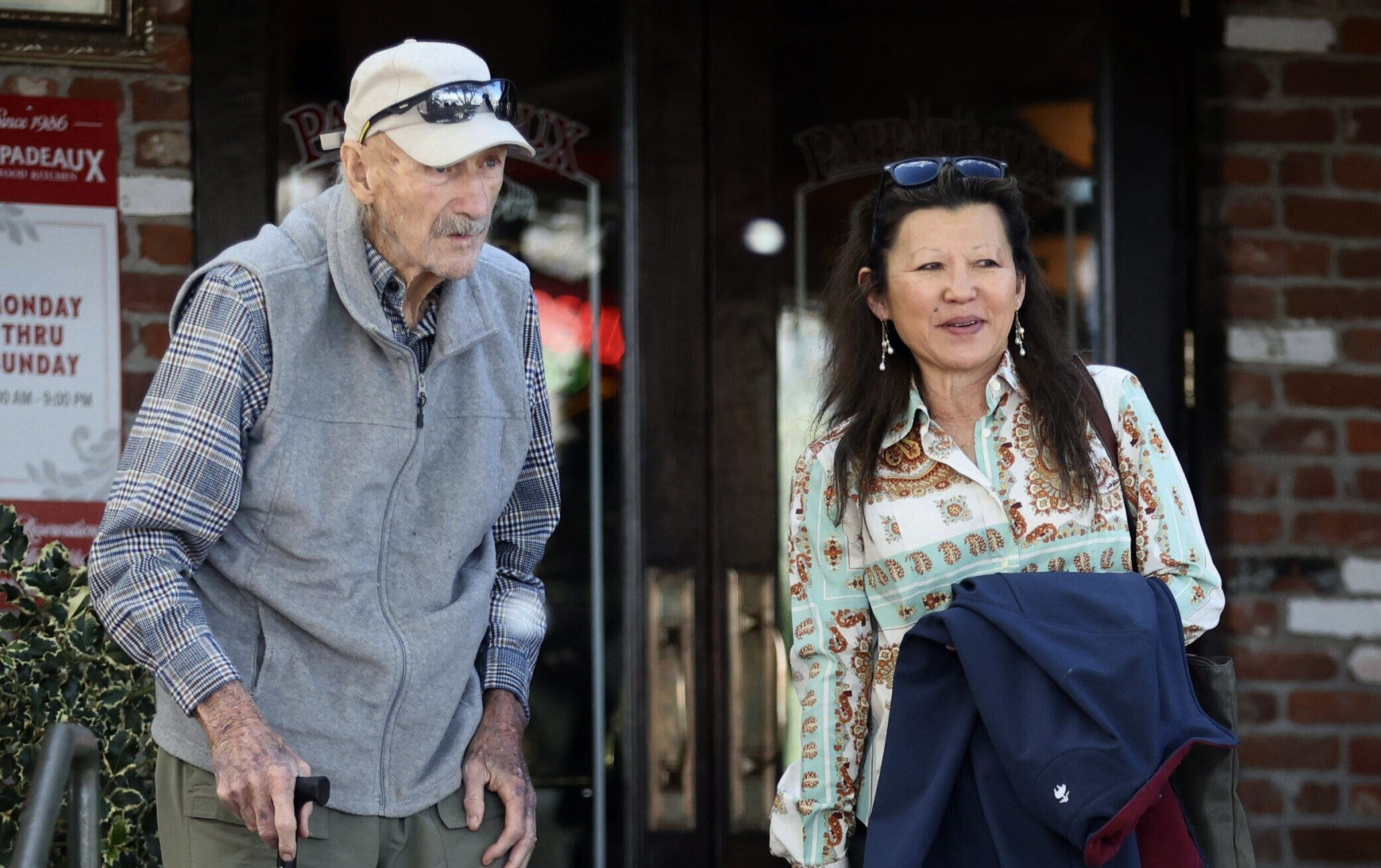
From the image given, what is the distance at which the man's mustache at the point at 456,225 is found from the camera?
221 cm

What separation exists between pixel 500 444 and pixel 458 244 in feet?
1.01

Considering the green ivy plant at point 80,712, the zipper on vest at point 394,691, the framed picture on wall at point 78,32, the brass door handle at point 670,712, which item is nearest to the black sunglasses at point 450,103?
the zipper on vest at point 394,691

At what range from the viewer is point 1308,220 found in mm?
4031

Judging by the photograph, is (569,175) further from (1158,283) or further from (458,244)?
(458,244)

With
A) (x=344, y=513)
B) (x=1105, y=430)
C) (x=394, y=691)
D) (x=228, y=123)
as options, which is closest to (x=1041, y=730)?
(x=1105, y=430)

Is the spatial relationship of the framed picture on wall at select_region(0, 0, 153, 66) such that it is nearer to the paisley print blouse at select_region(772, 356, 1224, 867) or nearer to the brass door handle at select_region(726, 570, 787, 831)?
the brass door handle at select_region(726, 570, 787, 831)

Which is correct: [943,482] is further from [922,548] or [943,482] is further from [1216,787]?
[1216,787]

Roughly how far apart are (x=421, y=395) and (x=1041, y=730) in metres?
0.94

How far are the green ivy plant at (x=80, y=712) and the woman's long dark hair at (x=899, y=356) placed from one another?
132 cm

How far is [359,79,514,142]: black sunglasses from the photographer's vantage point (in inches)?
85.7

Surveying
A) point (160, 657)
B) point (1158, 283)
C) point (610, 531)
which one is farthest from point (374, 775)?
point (1158, 283)

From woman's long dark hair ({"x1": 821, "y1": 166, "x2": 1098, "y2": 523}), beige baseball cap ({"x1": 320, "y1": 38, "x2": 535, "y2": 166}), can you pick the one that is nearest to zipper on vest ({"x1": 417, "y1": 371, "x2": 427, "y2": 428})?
beige baseball cap ({"x1": 320, "y1": 38, "x2": 535, "y2": 166})

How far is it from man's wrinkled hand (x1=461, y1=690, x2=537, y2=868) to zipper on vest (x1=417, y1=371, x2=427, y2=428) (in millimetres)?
414

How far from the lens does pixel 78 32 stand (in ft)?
12.2
